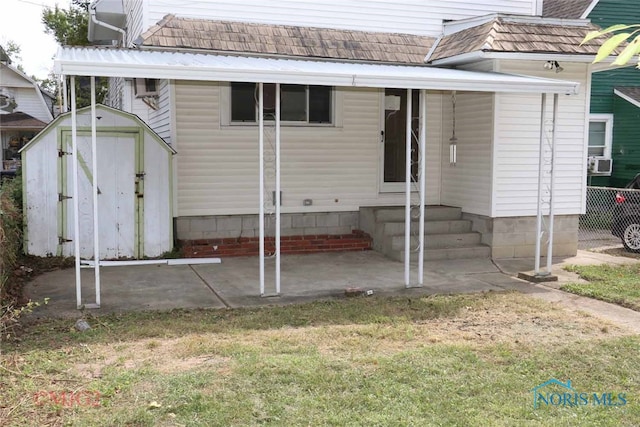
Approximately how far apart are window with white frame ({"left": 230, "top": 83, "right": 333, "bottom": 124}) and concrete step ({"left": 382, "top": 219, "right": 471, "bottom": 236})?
213cm

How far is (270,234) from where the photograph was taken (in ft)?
32.1

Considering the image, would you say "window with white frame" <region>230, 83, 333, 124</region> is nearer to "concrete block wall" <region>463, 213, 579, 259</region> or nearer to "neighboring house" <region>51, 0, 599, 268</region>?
"neighboring house" <region>51, 0, 599, 268</region>

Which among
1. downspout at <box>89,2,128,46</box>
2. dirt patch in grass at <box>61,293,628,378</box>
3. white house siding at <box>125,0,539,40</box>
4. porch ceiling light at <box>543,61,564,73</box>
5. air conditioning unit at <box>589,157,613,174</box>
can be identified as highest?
downspout at <box>89,2,128,46</box>

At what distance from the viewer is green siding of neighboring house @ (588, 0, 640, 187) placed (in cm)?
1495

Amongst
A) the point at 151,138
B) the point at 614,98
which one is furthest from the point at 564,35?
the point at 614,98

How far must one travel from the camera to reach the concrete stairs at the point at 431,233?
9219 millimetres

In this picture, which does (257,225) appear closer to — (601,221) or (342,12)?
(342,12)

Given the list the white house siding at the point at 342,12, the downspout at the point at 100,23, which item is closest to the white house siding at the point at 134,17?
the white house siding at the point at 342,12

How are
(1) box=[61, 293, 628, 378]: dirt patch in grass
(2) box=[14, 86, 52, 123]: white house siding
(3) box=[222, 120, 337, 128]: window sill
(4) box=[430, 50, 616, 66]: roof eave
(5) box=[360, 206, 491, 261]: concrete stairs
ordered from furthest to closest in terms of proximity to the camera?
(2) box=[14, 86, 52, 123]: white house siding < (3) box=[222, 120, 337, 128]: window sill < (5) box=[360, 206, 491, 261]: concrete stairs < (4) box=[430, 50, 616, 66]: roof eave < (1) box=[61, 293, 628, 378]: dirt patch in grass

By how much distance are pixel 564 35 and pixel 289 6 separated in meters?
4.41

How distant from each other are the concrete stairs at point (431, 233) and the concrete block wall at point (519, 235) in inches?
6.0

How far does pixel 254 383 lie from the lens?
4.13m

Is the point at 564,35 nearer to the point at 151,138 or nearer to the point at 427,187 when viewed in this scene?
the point at 427,187

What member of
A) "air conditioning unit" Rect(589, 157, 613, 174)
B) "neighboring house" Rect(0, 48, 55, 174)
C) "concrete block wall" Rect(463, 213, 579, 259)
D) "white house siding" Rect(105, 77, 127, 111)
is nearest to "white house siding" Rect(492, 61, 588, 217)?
"concrete block wall" Rect(463, 213, 579, 259)
